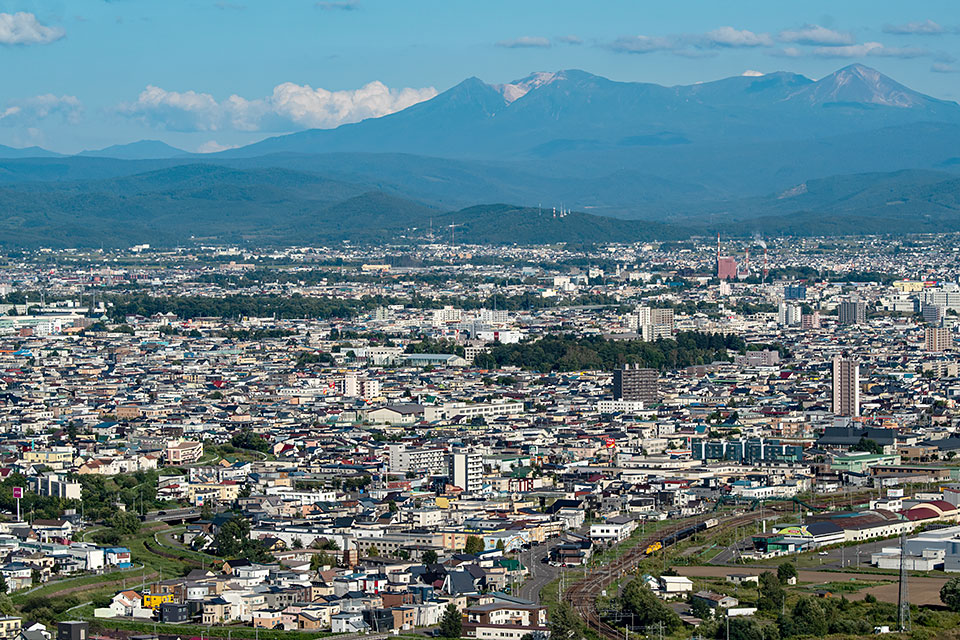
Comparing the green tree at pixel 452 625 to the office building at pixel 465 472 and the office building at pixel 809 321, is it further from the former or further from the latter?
the office building at pixel 809 321

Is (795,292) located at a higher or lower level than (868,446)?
higher

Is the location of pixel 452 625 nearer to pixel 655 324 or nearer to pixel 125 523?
pixel 125 523

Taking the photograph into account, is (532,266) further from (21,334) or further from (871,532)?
(871,532)

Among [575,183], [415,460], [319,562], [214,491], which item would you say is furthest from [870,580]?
[575,183]

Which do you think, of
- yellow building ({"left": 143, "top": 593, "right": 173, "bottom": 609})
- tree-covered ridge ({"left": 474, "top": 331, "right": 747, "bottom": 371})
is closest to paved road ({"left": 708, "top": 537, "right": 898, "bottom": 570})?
yellow building ({"left": 143, "top": 593, "right": 173, "bottom": 609})

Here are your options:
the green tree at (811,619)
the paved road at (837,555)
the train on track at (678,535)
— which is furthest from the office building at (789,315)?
the green tree at (811,619)

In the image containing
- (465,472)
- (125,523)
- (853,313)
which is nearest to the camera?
(125,523)

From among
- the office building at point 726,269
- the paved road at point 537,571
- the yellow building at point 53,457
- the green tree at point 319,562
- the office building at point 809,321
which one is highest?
the office building at point 726,269
